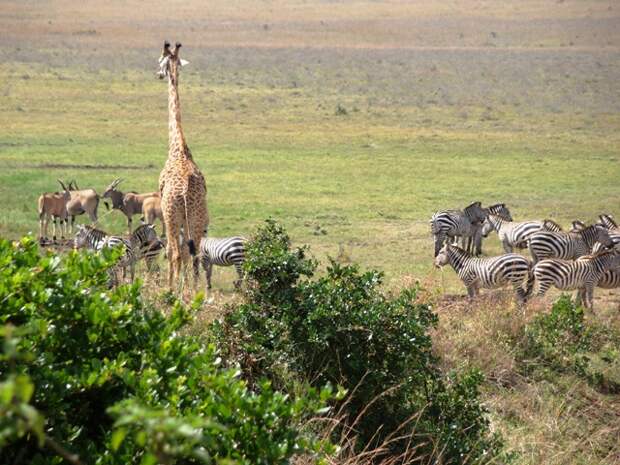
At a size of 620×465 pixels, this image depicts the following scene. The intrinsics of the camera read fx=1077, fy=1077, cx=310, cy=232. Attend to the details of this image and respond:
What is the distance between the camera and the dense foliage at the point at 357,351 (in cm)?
680

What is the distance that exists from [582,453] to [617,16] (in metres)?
78.6

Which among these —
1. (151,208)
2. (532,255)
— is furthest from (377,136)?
(532,255)

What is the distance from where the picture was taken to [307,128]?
40250 millimetres

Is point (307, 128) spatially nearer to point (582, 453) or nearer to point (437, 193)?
point (437, 193)

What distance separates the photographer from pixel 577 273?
13.1 m

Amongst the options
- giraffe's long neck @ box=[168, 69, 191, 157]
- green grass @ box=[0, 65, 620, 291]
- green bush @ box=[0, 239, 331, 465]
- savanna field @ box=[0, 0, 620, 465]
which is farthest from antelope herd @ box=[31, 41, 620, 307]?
green bush @ box=[0, 239, 331, 465]

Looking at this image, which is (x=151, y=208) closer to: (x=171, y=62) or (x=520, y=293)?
(x=171, y=62)

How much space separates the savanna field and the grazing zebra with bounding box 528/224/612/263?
1.01 m

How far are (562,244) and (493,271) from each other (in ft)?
11.0

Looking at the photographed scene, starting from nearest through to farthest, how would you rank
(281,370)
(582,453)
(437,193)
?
(281,370), (582,453), (437,193)

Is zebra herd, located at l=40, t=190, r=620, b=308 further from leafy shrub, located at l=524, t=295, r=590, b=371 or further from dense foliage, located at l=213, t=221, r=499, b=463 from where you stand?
dense foliage, located at l=213, t=221, r=499, b=463

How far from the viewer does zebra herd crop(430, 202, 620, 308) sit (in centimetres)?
1300

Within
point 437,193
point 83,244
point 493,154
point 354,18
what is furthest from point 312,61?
point 83,244

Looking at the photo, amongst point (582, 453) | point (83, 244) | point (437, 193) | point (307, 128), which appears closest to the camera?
point (582, 453)
